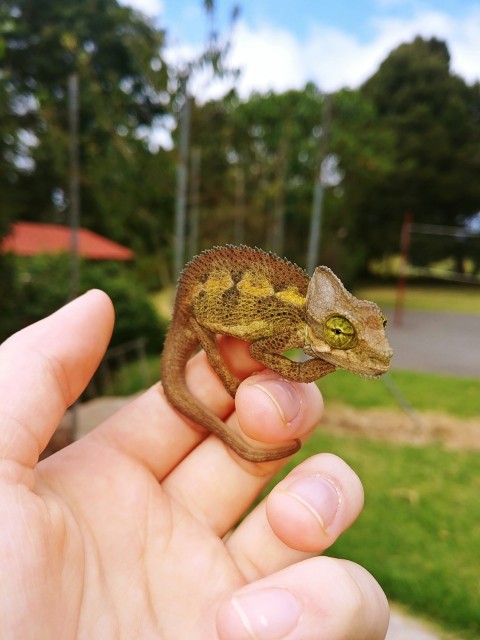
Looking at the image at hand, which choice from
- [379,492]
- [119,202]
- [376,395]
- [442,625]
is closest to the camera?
[442,625]

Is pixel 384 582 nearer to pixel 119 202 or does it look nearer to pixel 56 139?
pixel 119 202

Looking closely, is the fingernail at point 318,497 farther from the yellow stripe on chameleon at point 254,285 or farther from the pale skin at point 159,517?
the yellow stripe on chameleon at point 254,285

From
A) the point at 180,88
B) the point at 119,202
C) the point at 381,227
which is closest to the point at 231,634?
the point at 180,88

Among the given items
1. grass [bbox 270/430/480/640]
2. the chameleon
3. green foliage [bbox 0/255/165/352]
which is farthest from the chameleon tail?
green foliage [bbox 0/255/165/352]

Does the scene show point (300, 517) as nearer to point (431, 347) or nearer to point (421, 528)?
point (421, 528)

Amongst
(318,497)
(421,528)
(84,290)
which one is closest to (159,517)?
(318,497)

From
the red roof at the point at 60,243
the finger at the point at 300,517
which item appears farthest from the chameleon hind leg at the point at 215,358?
the red roof at the point at 60,243

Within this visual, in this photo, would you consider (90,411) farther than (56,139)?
No

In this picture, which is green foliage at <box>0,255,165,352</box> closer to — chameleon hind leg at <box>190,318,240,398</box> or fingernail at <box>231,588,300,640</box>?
chameleon hind leg at <box>190,318,240,398</box>
